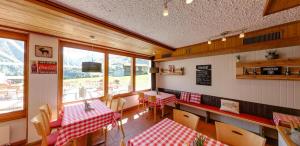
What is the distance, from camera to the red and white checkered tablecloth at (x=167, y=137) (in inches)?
49.3

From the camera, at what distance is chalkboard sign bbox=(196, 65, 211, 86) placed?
3822mm

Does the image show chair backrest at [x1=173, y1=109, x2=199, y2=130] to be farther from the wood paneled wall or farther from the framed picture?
the framed picture

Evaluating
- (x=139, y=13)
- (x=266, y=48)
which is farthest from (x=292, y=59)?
(x=139, y=13)

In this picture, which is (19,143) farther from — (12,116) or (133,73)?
(133,73)

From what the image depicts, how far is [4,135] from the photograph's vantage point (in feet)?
7.29

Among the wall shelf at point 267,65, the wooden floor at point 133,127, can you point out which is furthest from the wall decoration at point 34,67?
the wall shelf at point 267,65

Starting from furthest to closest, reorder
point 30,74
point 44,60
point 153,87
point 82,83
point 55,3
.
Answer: point 153,87
point 82,83
point 44,60
point 30,74
point 55,3

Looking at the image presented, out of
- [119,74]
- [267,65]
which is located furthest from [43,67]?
[267,65]

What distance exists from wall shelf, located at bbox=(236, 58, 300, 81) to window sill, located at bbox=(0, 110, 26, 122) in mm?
5232

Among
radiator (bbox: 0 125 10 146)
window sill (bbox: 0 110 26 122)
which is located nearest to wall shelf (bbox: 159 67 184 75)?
window sill (bbox: 0 110 26 122)

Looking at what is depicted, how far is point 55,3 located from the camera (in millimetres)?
1545

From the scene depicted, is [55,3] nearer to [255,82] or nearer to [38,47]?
A: [38,47]

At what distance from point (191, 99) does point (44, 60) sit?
4395 mm

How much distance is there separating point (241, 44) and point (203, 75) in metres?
1.41
